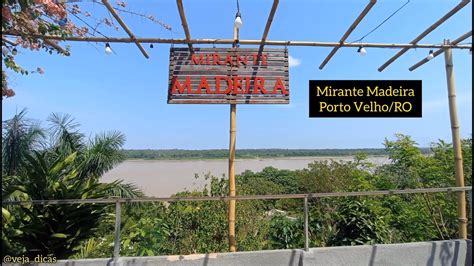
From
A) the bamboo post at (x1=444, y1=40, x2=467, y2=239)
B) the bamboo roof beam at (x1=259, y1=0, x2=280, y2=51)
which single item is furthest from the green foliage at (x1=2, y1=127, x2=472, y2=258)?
the bamboo roof beam at (x1=259, y1=0, x2=280, y2=51)

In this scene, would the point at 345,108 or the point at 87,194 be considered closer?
the point at 87,194

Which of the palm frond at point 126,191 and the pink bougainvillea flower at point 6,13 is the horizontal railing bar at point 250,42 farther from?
the palm frond at point 126,191

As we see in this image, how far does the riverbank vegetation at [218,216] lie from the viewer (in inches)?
126

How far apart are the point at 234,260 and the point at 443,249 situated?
81.5 inches

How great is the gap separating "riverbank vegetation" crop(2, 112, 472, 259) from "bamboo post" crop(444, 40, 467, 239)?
0.46m

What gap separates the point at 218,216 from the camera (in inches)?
166

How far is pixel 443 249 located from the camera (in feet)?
10.9

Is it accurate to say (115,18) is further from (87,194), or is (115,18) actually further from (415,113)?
(415,113)

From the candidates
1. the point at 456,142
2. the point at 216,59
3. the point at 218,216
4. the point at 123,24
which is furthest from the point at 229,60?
the point at 456,142

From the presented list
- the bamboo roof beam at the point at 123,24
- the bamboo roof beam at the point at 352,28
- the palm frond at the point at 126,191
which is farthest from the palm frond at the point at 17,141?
the bamboo roof beam at the point at 352,28

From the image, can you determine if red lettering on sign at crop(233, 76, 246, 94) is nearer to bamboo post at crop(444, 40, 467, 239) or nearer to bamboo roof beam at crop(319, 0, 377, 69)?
bamboo roof beam at crop(319, 0, 377, 69)

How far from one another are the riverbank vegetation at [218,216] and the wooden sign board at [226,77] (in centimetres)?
136

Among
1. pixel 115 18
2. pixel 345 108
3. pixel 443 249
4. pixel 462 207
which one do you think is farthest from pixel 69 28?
pixel 462 207

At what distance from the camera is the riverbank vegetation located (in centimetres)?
321
